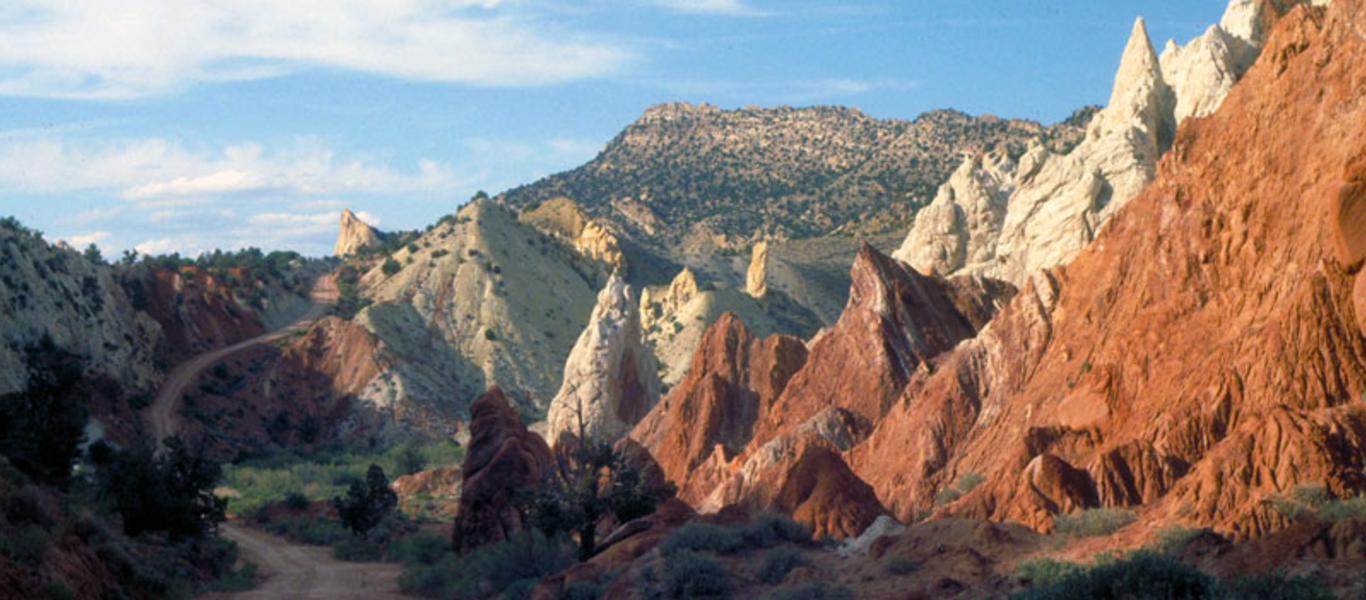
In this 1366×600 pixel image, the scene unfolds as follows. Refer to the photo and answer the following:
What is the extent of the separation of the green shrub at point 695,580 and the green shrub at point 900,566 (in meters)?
2.57

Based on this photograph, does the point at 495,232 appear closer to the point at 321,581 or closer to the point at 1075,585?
the point at 321,581

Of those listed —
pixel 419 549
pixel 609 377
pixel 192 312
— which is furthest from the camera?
pixel 192 312

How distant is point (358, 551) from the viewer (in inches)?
1715

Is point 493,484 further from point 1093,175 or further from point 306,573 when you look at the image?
point 1093,175

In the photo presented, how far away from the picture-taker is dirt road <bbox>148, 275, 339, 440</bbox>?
76312 millimetres

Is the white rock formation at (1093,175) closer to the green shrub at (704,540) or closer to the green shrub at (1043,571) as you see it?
the green shrub at (704,540)

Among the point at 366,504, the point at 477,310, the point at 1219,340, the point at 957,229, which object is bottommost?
the point at 366,504

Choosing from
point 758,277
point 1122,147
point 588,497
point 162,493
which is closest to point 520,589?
point 588,497

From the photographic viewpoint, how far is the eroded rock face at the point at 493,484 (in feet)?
121

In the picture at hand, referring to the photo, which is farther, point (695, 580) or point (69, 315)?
point (69, 315)

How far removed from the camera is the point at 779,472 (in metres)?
33.0

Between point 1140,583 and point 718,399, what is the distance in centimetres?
3474

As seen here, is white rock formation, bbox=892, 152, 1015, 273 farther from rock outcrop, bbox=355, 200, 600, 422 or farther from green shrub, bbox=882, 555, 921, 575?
rock outcrop, bbox=355, 200, 600, 422

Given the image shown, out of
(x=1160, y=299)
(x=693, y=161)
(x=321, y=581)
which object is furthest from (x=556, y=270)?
(x=1160, y=299)
